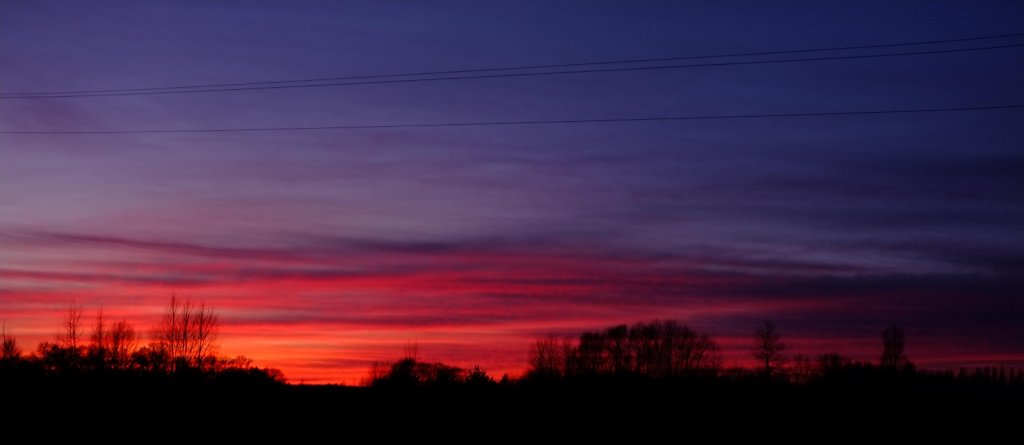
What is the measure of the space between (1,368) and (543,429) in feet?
105

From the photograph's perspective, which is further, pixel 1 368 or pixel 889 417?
pixel 1 368

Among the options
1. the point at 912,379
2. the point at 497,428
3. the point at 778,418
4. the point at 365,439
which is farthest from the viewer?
the point at 912,379

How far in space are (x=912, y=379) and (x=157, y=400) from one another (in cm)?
5450

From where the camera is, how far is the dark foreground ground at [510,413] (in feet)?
120

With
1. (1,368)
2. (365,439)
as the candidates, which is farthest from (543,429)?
(1,368)

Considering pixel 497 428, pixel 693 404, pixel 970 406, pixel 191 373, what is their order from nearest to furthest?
pixel 497 428, pixel 693 404, pixel 970 406, pixel 191 373

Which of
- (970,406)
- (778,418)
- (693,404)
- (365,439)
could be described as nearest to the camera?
(365,439)

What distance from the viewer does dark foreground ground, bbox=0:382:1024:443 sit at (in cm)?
3672

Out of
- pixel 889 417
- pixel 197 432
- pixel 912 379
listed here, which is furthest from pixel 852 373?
pixel 197 432

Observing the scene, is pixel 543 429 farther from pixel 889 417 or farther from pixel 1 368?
pixel 1 368

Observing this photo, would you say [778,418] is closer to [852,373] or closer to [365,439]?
[365,439]

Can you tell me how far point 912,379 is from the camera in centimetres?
7369

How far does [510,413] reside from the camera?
45312 millimetres

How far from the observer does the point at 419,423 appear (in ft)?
132
